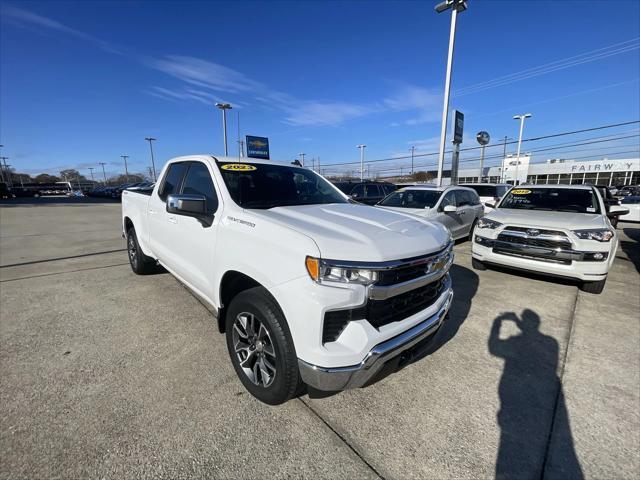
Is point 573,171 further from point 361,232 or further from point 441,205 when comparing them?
point 361,232

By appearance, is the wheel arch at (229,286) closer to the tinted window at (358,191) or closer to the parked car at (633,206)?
the tinted window at (358,191)

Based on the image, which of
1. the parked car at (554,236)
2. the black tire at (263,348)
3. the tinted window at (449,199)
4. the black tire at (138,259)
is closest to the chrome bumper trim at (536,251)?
the parked car at (554,236)

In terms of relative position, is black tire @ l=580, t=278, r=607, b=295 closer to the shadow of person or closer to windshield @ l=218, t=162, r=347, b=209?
the shadow of person

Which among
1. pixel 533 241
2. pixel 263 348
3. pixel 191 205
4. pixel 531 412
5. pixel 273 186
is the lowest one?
pixel 531 412

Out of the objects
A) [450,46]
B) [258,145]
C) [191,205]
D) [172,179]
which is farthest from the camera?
[258,145]

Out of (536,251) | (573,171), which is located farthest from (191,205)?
(573,171)

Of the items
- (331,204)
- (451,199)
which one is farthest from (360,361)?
(451,199)

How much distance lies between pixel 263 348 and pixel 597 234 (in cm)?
509

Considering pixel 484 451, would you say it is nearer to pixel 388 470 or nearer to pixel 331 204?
pixel 388 470

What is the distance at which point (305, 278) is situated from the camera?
188 cm

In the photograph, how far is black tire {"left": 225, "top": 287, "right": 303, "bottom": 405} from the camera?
6.64 feet

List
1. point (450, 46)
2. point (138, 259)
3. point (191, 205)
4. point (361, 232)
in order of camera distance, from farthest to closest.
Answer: point (450, 46)
point (138, 259)
point (191, 205)
point (361, 232)

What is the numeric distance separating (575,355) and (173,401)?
3757 millimetres

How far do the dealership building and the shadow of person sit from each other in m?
43.2
